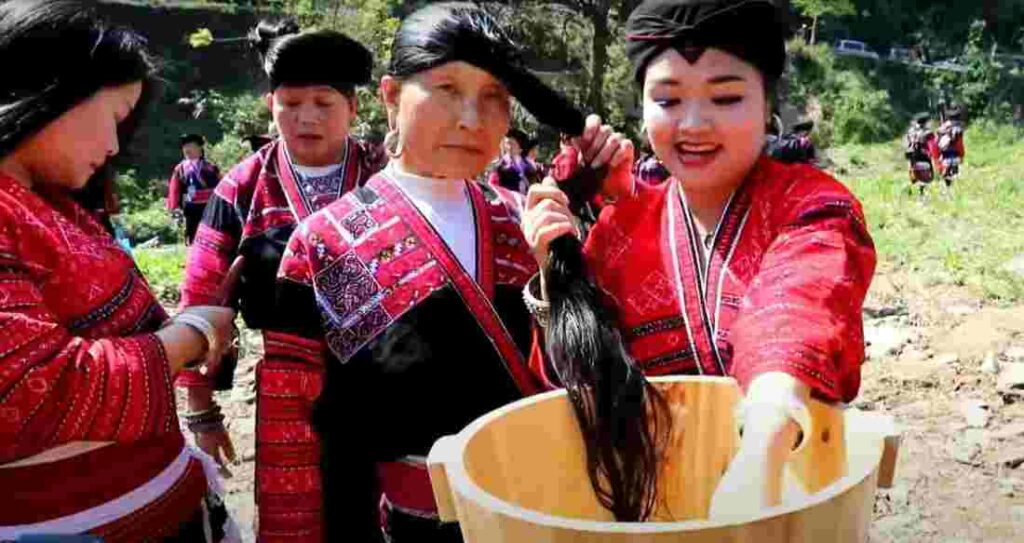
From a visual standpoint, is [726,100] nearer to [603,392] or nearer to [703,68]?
[703,68]

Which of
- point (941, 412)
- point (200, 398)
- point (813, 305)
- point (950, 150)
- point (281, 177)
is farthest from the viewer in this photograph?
point (950, 150)

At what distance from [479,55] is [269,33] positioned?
131 cm

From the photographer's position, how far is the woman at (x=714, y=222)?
124 cm

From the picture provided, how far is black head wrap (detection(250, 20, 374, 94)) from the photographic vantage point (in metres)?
2.53

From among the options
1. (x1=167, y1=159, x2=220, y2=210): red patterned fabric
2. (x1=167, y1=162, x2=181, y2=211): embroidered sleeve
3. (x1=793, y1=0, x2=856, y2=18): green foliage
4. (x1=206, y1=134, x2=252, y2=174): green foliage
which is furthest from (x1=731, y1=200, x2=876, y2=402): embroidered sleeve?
(x1=793, y1=0, x2=856, y2=18): green foliage

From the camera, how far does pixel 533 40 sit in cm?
1462

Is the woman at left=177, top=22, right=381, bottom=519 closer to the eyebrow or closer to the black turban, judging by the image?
the black turban

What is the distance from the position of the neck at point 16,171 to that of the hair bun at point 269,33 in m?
1.29

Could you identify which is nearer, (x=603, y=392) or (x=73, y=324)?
(x=603, y=392)

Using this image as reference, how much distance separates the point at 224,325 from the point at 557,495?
0.62 m

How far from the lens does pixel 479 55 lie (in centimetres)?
156

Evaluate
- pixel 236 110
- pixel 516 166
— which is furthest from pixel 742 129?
pixel 236 110

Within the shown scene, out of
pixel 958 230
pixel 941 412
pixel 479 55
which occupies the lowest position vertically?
pixel 941 412

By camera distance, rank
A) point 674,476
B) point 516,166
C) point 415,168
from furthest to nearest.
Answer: point 516,166, point 415,168, point 674,476
